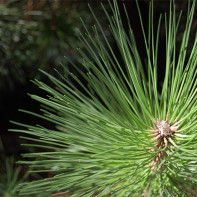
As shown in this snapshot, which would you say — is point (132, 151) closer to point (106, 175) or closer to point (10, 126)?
point (106, 175)

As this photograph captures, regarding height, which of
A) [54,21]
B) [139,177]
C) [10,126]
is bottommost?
[139,177]

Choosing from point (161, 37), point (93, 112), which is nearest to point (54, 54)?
point (161, 37)

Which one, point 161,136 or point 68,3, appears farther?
point 68,3

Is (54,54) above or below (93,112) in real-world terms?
above

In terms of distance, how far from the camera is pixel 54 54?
2.63 feet

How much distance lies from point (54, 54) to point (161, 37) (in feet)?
0.99

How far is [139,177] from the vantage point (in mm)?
431

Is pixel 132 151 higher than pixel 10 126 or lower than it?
lower

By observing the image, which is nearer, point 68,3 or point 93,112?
point 93,112

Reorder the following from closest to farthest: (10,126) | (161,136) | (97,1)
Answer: (161,136) < (97,1) < (10,126)

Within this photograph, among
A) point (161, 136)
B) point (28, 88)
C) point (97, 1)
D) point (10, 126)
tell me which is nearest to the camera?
point (161, 136)

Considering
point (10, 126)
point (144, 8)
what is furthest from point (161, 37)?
point (10, 126)

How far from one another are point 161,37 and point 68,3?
0.28 meters

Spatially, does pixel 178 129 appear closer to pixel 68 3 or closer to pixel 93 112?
pixel 93 112
